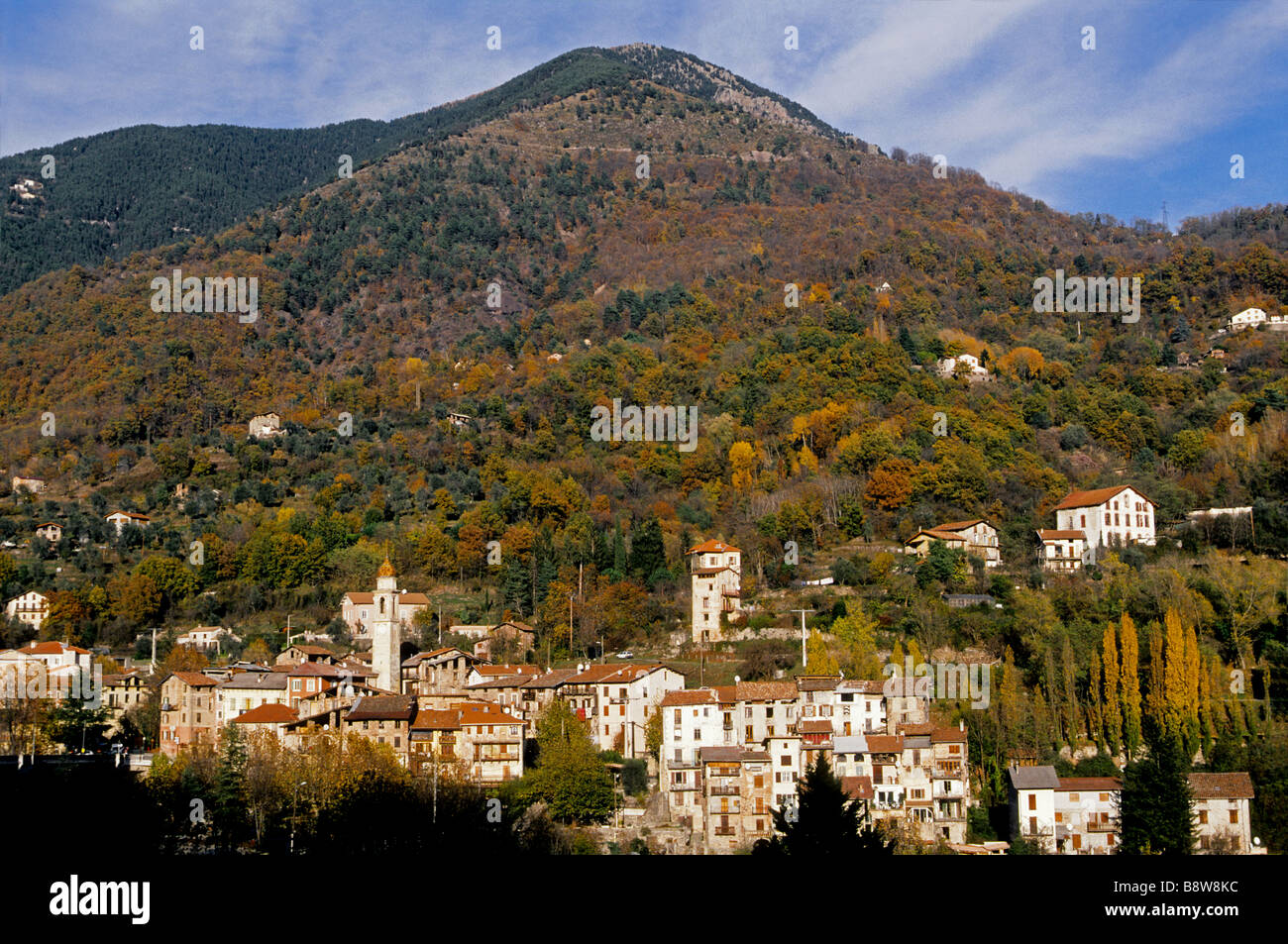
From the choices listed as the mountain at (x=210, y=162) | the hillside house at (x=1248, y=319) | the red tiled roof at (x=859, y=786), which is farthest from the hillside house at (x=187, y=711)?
the mountain at (x=210, y=162)

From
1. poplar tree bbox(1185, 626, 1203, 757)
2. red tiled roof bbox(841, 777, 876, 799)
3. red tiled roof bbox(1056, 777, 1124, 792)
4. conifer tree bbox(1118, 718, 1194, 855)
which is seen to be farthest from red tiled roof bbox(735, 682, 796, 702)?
poplar tree bbox(1185, 626, 1203, 757)

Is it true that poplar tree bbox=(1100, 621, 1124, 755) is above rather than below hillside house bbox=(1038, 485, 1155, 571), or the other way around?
below

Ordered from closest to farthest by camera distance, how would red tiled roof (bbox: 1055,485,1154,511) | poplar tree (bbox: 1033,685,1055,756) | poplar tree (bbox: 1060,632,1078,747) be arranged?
poplar tree (bbox: 1033,685,1055,756) → poplar tree (bbox: 1060,632,1078,747) → red tiled roof (bbox: 1055,485,1154,511)

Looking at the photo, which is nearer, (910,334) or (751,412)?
(751,412)

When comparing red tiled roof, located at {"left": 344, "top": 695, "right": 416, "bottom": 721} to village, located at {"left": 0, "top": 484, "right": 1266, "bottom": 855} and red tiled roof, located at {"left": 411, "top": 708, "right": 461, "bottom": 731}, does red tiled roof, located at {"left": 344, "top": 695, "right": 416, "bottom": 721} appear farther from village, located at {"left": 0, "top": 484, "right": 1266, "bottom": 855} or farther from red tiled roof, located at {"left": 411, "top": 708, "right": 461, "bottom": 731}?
red tiled roof, located at {"left": 411, "top": 708, "right": 461, "bottom": 731}
